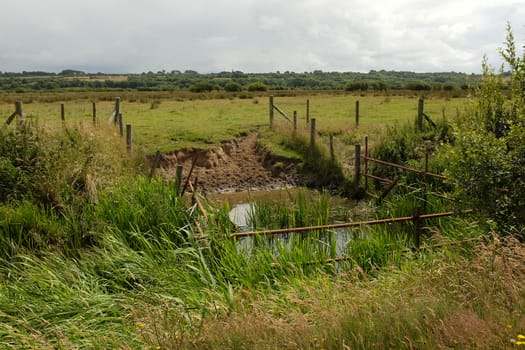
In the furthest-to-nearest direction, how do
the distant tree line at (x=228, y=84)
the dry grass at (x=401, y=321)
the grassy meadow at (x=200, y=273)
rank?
the distant tree line at (x=228, y=84), the grassy meadow at (x=200, y=273), the dry grass at (x=401, y=321)

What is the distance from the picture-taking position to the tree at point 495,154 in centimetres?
589

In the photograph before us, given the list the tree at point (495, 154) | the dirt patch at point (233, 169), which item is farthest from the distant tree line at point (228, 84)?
the dirt patch at point (233, 169)

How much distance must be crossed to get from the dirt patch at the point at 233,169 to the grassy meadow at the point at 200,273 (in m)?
5.56

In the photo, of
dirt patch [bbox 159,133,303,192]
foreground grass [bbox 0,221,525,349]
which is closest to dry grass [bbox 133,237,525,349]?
foreground grass [bbox 0,221,525,349]

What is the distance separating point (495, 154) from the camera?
5.97 meters

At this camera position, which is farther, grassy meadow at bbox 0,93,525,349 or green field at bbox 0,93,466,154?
green field at bbox 0,93,466,154

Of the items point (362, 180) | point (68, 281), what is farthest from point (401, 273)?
point (362, 180)

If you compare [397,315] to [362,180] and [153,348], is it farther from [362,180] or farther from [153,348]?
[362,180]

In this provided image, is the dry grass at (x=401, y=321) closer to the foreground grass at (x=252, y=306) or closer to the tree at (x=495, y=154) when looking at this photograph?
the foreground grass at (x=252, y=306)

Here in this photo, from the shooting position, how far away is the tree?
589 centimetres

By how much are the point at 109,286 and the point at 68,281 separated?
1.79 ft

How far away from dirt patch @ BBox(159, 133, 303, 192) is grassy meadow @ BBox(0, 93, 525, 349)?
5.56 metres

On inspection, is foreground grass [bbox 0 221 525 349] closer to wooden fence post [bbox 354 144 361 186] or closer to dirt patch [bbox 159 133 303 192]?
wooden fence post [bbox 354 144 361 186]

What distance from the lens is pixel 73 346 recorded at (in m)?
4.18
